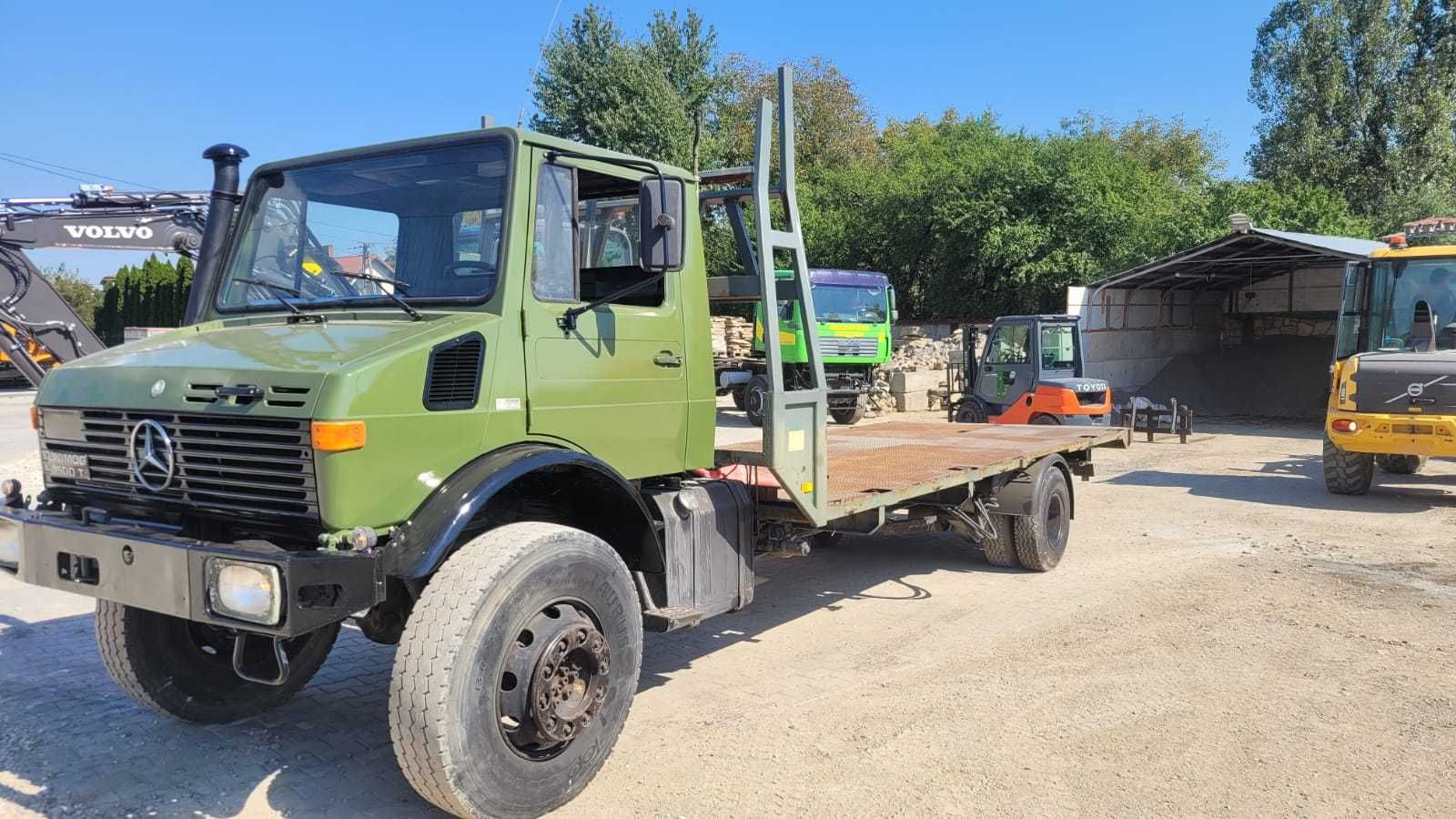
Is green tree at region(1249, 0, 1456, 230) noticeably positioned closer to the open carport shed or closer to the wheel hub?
the open carport shed

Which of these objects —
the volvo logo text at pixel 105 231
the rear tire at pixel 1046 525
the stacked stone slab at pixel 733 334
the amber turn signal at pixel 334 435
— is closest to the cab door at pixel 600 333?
the amber turn signal at pixel 334 435

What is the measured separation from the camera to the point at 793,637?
6055 mm

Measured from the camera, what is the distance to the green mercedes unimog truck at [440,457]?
331 cm

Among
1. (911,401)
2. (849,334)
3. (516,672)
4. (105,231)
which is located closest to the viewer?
(516,672)

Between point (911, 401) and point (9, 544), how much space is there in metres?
19.8

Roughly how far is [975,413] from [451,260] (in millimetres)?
13789

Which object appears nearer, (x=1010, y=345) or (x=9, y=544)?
(x=9, y=544)

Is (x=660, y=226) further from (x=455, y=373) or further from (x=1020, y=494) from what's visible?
(x=1020, y=494)

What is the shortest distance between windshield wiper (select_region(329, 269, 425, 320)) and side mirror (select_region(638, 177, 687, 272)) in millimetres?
914

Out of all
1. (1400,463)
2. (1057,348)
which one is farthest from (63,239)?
(1400,463)

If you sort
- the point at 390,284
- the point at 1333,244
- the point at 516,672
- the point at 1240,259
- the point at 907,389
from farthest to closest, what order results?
the point at 1240,259 < the point at 907,389 < the point at 1333,244 < the point at 390,284 < the point at 516,672

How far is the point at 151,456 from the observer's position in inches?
141

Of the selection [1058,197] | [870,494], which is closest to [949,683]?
[870,494]

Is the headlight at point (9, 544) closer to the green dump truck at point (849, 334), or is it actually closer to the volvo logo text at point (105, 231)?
the green dump truck at point (849, 334)
